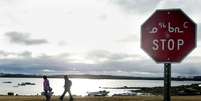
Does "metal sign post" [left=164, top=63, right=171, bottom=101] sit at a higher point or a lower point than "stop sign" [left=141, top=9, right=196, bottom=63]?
lower

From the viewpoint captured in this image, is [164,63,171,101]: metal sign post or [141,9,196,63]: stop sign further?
[164,63,171,101]: metal sign post

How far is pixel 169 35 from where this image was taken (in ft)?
23.6

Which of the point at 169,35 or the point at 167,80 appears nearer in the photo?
the point at 169,35

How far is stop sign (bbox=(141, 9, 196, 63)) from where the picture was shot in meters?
7.15

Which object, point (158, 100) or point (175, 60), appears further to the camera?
point (158, 100)

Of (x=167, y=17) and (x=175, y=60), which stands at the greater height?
(x=167, y=17)

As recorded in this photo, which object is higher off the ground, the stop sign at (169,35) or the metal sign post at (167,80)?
the stop sign at (169,35)

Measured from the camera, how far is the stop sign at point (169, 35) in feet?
23.5

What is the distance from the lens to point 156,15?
23.8ft

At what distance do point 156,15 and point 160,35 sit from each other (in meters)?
0.30

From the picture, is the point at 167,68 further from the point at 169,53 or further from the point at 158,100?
the point at 158,100

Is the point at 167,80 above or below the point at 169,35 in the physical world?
below

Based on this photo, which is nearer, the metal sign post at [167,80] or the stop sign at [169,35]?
the stop sign at [169,35]

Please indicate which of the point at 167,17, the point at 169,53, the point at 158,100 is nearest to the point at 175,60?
the point at 169,53
